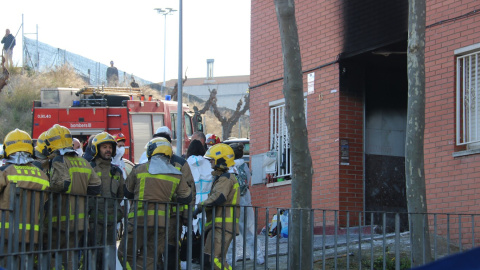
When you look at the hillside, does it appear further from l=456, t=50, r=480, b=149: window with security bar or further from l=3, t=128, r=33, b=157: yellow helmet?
l=3, t=128, r=33, b=157: yellow helmet

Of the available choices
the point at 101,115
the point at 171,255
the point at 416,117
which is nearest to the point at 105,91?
the point at 101,115

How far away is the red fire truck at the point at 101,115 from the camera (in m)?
19.5

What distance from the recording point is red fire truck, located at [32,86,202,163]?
768 inches

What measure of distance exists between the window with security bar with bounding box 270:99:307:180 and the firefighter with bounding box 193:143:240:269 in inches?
227

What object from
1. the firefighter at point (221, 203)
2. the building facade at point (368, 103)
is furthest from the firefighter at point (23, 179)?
the building facade at point (368, 103)

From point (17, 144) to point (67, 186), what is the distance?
698 millimetres

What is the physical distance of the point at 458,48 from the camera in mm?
12328

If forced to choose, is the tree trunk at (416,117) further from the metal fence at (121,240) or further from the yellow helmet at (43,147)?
the yellow helmet at (43,147)

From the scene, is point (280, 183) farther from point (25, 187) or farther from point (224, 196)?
point (25, 187)

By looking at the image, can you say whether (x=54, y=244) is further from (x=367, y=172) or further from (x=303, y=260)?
(x=367, y=172)

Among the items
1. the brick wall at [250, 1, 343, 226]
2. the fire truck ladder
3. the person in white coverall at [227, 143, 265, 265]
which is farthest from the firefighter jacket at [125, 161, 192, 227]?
the fire truck ladder

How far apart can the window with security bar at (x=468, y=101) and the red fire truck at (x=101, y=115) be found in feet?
29.1

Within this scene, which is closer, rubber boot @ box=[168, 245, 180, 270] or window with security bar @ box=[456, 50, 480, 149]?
rubber boot @ box=[168, 245, 180, 270]

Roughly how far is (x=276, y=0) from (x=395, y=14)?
399 cm
